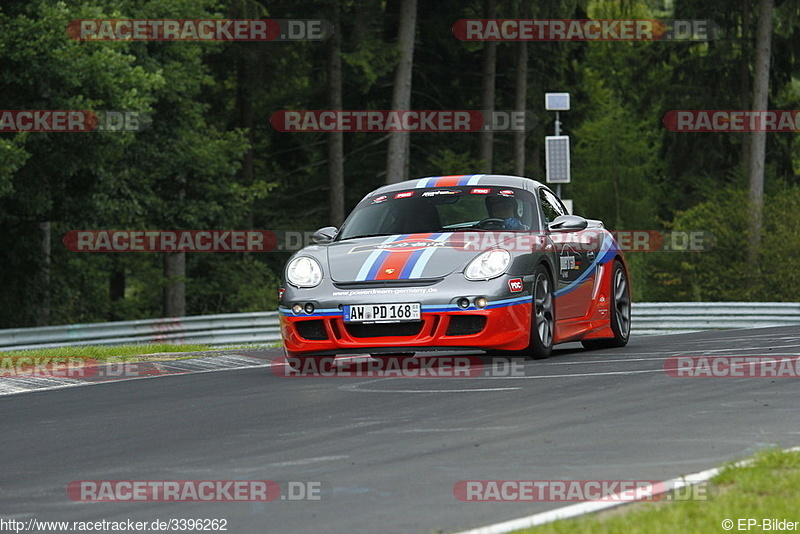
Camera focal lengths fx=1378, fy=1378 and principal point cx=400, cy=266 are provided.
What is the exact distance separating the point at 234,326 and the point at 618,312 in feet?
40.9

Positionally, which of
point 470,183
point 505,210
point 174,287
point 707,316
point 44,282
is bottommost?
point 174,287

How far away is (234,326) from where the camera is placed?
25.0m

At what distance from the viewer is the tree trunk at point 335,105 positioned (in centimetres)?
4044

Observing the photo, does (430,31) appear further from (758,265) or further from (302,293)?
(302,293)

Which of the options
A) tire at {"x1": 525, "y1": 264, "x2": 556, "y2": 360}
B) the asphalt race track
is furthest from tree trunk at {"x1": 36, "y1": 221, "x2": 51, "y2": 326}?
tire at {"x1": 525, "y1": 264, "x2": 556, "y2": 360}

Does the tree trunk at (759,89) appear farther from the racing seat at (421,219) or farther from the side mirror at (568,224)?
the racing seat at (421,219)

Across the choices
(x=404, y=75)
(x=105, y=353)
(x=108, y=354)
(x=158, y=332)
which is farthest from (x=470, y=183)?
(x=404, y=75)

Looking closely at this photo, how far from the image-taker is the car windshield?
1206cm

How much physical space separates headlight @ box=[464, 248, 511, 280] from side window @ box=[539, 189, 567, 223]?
1.73 metres

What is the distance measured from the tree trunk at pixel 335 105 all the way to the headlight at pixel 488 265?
29.2 metres

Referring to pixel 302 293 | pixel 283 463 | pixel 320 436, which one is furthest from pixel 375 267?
pixel 283 463

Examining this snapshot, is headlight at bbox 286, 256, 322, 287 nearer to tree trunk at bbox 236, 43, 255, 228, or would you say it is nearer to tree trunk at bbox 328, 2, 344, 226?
tree trunk at bbox 328, 2, 344, 226

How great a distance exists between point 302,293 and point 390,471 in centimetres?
480

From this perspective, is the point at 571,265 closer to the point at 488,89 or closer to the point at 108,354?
the point at 108,354
